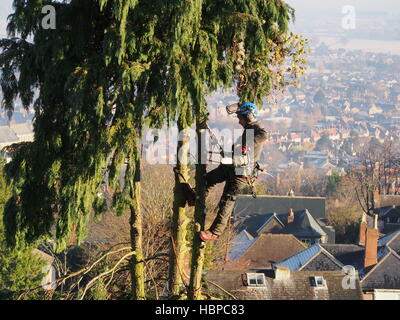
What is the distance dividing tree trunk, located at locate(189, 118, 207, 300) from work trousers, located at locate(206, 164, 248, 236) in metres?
0.12

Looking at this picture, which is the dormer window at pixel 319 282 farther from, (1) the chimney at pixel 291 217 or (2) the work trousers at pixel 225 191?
(1) the chimney at pixel 291 217

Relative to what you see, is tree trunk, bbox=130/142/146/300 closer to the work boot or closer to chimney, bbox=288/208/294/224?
the work boot

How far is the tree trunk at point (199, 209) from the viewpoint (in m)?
8.99

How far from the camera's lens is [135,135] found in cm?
882

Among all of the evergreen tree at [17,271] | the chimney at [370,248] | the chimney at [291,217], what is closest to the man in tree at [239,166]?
the evergreen tree at [17,271]

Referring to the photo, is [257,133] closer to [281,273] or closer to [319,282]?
[319,282]

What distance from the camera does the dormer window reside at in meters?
24.7

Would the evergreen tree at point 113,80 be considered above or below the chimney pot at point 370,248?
above

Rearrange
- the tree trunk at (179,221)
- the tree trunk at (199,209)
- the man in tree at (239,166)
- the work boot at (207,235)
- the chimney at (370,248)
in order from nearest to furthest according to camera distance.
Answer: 1. the man in tree at (239,166)
2. the work boot at (207,235)
3. the tree trunk at (199,209)
4. the tree trunk at (179,221)
5. the chimney at (370,248)

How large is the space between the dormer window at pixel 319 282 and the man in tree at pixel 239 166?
16.7 metres

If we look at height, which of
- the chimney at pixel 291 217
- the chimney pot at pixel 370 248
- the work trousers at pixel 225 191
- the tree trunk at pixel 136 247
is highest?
the work trousers at pixel 225 191

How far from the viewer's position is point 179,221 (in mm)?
9977

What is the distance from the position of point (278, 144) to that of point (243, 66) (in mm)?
161917
